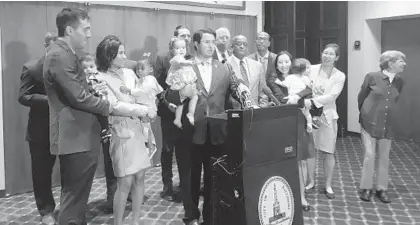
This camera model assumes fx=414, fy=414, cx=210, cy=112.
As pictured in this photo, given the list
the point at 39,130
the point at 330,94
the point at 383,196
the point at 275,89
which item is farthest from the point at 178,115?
the point at 383,196

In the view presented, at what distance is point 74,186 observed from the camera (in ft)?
7.55

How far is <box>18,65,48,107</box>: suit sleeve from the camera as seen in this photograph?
3.26 m

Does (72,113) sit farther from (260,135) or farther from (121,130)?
(260,135)

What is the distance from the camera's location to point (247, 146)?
2.31 m

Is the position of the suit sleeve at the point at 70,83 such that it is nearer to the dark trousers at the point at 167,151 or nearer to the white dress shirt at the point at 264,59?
the dark trousers at the point at 167,151

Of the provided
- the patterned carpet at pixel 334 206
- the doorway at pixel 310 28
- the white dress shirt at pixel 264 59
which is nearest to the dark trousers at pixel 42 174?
the patterned carpet at pixel 334 206

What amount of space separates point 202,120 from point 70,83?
41.3 inches

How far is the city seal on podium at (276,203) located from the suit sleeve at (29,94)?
1912mm

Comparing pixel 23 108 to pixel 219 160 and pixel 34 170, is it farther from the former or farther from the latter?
pixel 219 160

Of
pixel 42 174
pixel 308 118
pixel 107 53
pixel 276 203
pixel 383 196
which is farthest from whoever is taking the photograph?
pixel 383 196

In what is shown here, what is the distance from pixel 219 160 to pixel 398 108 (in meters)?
5.82

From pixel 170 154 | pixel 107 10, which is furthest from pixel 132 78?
pixel 107 10

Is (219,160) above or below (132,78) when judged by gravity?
below

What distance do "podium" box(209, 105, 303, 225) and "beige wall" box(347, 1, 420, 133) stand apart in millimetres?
5257
